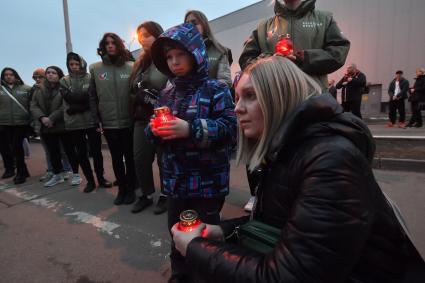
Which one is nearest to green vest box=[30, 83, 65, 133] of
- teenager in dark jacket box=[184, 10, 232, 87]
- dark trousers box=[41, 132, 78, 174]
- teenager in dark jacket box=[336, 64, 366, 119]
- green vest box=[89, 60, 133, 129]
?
dark trousers box=[41, 132, 78, 174]

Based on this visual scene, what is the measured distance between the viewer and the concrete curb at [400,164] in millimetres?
4068

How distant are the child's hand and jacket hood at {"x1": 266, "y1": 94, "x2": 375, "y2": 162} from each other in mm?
760

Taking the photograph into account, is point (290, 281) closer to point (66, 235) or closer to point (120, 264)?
point (120, 264)

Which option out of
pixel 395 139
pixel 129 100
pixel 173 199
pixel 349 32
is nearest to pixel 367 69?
pixel 349 32

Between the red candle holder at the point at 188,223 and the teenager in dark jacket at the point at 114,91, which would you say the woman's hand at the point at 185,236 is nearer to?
the red candle holder at the point at 188,223

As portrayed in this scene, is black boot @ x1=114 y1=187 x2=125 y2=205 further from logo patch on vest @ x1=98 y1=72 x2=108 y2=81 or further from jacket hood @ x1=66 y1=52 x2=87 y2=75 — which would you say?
jacket hood @ x1=66 y1=52 x2=87 y2=75

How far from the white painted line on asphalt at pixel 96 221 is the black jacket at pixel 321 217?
2126mm

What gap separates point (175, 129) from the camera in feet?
5.32

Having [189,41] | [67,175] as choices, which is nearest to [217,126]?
[189,41]

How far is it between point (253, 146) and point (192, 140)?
1.59 ft

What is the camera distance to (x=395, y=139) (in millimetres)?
5738

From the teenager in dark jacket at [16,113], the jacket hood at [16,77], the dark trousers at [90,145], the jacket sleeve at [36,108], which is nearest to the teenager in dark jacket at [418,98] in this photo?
the dark trousers at [90,145]

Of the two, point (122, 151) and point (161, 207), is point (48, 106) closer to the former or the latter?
point (122, 151)

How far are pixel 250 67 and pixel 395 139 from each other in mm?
5812
